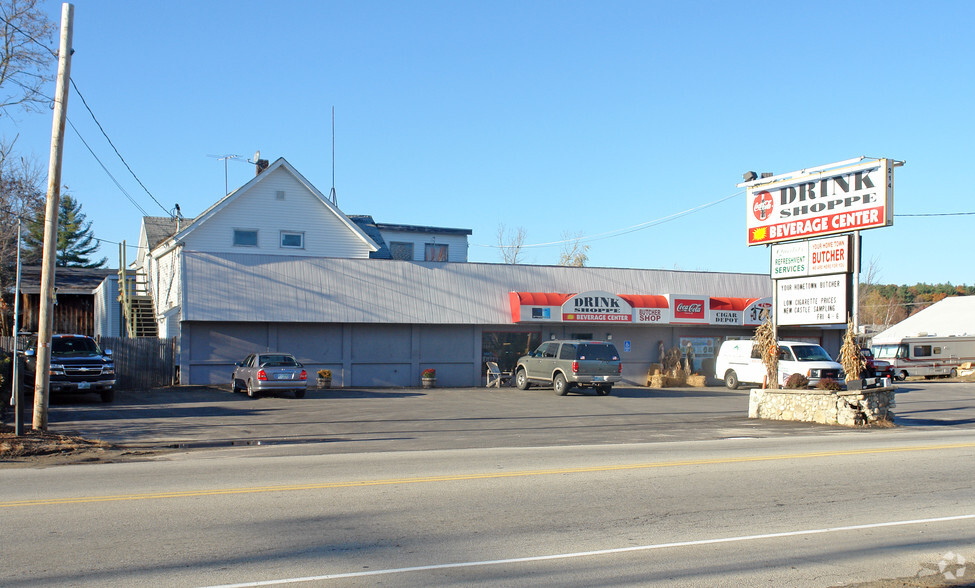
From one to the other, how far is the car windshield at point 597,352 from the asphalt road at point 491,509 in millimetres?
10151

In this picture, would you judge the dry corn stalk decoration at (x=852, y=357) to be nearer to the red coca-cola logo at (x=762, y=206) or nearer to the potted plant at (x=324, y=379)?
the red coca-cola logo at (x=762, y=206)

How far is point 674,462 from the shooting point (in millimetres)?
12922


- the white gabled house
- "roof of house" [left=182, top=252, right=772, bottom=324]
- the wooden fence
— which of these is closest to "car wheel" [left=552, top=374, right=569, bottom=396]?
"roof of house" [left=182, top=252, right=772, bottom=324]

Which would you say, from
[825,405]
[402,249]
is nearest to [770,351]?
[825,405]

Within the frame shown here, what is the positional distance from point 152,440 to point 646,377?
2485 centimetres

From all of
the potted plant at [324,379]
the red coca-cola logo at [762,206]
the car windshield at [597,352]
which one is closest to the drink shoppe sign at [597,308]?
the car windshield at [597,352]

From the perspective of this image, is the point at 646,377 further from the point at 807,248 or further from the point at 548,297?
the point at 807,248

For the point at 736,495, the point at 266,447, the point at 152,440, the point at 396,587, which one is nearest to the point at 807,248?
the point at 736,495

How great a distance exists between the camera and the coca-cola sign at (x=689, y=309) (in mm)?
36062

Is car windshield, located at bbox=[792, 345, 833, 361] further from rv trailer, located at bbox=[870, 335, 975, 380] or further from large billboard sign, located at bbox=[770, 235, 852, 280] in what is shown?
rv trailer, located at bbox=[870, 335, 975, 380]

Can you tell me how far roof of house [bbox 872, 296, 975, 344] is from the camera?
59.3 meters

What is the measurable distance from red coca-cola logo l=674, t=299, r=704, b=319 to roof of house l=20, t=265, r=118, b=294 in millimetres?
32076

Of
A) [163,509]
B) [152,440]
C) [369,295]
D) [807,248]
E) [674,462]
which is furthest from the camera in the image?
[369,295]

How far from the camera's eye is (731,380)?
34.4 m
